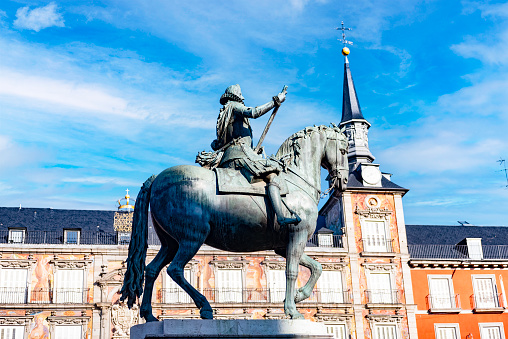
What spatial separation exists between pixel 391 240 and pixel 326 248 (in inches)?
161

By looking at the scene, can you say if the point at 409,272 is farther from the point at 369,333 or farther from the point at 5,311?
the point at 5,311

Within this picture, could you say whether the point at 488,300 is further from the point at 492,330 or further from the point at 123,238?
the point at 123,238

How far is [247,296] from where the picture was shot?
34.8m

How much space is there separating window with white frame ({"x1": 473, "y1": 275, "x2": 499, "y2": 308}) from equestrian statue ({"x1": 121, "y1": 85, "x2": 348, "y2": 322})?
31.9 metres

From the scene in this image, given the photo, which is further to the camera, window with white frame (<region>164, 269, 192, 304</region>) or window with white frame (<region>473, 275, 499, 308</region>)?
window with white frame (<region>473, 275, 499, 308</region>)

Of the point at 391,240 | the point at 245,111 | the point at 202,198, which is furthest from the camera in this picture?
the point at 391,240

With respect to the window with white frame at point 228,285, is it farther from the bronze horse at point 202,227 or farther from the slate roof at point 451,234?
the bronze horse at point 202,227

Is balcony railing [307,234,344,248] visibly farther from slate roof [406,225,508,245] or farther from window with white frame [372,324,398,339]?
slate roof [406,225,508,245]

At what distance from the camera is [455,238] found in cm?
4184

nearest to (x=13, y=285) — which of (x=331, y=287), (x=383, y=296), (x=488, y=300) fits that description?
(x=331, y=287)

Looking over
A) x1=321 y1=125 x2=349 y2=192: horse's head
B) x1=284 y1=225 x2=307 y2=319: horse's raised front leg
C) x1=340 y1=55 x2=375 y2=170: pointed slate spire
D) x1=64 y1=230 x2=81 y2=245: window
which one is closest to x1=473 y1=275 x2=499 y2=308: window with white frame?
x1=340 y1=55 x2=375 y2=170: pointed slate spire

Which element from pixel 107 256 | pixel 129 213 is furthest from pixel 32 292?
pixel 129 213

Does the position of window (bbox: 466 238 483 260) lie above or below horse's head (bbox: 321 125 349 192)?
above

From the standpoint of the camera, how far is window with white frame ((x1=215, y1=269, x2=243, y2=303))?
3466cm
